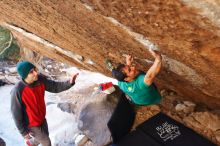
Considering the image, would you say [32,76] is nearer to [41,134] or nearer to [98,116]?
[41,134]

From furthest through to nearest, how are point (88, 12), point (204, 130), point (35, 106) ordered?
point (204, 130) → point (35, 106) → point (88, 12)

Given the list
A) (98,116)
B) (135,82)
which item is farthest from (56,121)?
(135,82)

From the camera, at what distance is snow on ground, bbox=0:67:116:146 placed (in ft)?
17.5

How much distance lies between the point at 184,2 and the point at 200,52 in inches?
27.2

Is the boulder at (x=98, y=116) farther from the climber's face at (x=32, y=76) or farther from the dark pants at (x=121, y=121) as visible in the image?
the climber's face at (x=32, y=76)

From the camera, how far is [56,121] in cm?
576

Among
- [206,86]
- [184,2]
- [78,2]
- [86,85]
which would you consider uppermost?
[184,2]

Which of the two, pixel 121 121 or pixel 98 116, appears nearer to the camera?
pixel 121 121

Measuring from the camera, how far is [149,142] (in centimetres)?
297

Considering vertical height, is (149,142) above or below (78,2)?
below

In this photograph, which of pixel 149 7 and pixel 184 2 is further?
pixel 149 7

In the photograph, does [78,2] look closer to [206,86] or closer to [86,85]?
[206,86]

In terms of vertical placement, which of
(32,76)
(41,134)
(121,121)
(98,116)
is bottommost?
(98,116)

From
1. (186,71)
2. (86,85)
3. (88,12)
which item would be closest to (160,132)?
(186,71)
